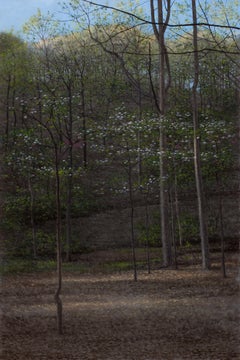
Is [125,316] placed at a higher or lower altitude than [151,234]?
lower

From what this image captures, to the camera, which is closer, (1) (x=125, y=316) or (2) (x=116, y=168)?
(1) (x=125, y=316)

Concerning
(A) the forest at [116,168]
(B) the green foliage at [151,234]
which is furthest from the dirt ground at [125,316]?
(B) the green foliage at [151,234]

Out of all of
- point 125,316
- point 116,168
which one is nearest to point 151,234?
point 116,168

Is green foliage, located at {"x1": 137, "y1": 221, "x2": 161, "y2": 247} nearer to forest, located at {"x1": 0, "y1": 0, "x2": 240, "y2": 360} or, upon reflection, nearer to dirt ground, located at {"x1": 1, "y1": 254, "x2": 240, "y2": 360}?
forest, located at {"x1": 0, "y1": 0, "x2": 240, "y2": 360}

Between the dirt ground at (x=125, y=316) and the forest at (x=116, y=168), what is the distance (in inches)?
3.5

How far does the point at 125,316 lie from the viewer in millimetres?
7887

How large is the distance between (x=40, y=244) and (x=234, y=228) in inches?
256

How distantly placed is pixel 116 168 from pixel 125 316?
28.4ft

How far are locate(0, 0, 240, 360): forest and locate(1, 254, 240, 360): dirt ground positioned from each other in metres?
0.09

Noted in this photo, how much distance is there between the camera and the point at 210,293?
9805 millimetres

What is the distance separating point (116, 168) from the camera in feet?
52.9

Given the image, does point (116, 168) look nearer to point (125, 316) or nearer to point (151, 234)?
point (151, 234)

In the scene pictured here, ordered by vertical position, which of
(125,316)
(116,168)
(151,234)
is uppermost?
(116,168)

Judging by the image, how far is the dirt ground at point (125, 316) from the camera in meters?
5.80
